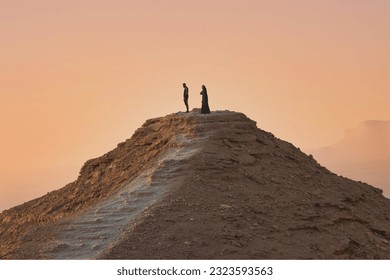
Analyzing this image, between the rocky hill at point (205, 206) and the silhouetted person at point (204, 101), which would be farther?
the silhouetted person at point (204, 101)

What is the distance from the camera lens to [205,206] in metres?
22.2

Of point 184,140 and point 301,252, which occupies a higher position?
point 184,140

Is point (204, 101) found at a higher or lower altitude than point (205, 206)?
higher

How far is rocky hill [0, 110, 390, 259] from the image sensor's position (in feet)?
68.5

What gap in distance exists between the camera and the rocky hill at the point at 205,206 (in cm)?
2088

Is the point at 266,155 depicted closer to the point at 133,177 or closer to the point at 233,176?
the point at 233,176

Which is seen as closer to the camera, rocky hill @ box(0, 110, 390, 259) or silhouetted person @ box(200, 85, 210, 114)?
rocky hill @ box(0, 110, 390, 259)

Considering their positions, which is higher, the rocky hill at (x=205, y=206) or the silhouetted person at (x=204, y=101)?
the silhouetted person at (x=204, y=101)

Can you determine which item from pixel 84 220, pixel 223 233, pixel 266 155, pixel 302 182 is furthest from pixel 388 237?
pixel 84 220

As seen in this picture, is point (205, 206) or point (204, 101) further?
point (204, 101)

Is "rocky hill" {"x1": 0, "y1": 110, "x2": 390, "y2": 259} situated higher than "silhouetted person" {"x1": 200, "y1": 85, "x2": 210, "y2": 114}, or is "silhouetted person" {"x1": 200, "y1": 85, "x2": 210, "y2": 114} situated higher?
"silhouetted person" {"x1": 200, "y1": 85, "x2": 210, "y2": 114}

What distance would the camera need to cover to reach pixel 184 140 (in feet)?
85.7
